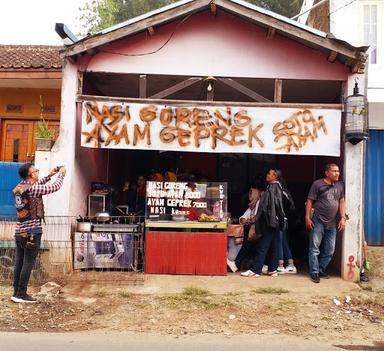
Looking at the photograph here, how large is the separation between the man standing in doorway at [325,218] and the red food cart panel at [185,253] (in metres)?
1.50

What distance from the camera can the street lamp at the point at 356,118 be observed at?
7168 mm

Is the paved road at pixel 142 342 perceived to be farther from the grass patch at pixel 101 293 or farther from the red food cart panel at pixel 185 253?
the red food cart panel at pixel 185 253

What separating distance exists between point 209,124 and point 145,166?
13.8 ft

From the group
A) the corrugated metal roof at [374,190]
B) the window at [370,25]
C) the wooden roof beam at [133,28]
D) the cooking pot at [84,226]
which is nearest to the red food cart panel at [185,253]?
the cooking pot at [84,226]

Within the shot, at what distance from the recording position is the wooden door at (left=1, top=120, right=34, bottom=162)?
10.8 m

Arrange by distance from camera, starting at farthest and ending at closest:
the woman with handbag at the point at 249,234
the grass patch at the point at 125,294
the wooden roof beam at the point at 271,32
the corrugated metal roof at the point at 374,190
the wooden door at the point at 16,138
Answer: the wooden door at the point at 16,138
the corrugated metal roof at the point at 374,190
the woman with handbag at the point at 249,234
the wooden roof beam at the point at 271,32
the grass patch at the point at 125,294

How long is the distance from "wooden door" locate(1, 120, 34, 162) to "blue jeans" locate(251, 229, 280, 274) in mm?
6362

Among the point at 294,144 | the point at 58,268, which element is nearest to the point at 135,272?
the point at 58,268

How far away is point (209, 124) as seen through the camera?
741 centimetres

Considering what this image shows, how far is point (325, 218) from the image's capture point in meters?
7.24

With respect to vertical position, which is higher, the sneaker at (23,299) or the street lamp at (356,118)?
the street lamp at (356,118)

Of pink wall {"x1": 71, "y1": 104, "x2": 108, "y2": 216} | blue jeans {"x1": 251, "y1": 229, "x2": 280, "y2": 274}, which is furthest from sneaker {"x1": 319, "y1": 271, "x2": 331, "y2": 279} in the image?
pink wall {"x1": 71, "y1": 104, "x2": 108, "y2": 216}

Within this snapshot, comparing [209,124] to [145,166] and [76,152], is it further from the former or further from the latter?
[145,166]

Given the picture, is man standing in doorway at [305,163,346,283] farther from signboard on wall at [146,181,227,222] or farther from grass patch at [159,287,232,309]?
grass patch at [159,287,232,309]
